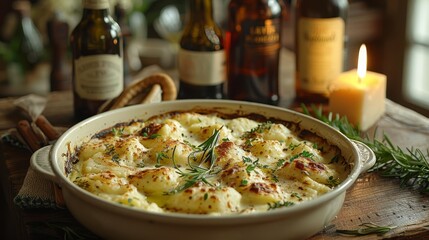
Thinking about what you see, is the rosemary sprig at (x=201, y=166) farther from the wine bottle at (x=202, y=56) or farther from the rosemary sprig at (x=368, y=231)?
the wine bottle at (x=202, y=56)

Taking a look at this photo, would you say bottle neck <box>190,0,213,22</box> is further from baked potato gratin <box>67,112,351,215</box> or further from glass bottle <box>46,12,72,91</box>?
glass bottle <box>46,12,72,91</box>

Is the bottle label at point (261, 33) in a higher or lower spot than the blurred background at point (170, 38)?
higher

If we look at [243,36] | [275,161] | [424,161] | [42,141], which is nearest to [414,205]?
[424,161]

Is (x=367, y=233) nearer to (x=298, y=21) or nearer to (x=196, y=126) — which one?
(x=196, y=126)

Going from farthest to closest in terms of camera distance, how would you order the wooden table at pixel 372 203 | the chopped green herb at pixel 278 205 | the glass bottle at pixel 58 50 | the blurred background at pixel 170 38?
the blurred background at pixel 170 38 → the glass bottle at pixel 58 50 → the wooden table at pixel 372 203 → the chopped green herb at pixel 278 205

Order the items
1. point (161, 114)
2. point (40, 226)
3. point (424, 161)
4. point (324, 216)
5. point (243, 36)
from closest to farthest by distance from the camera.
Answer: point (324, 216) → point (40, 226) → point (424, 161) → point (161, 114) → point (243, 36)

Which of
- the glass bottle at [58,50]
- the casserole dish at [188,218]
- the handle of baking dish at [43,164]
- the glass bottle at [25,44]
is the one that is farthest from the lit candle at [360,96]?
the glass bottle at [25,44]

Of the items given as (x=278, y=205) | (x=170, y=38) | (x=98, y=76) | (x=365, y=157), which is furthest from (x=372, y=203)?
(x=170, y=38)
